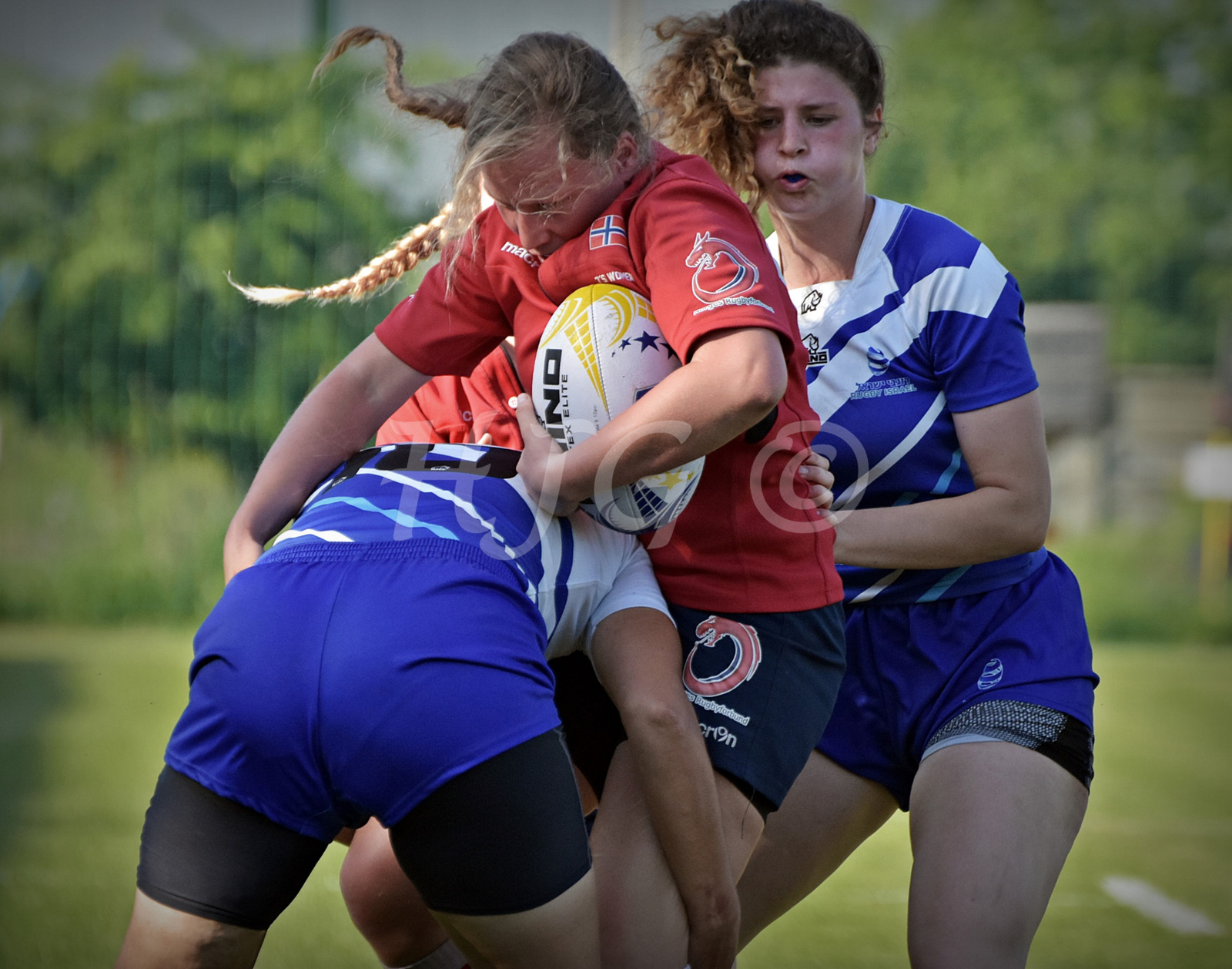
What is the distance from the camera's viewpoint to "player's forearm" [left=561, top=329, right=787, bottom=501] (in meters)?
1.47

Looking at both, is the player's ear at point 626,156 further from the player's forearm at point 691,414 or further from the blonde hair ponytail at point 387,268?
the blonde hair ponytail at point 387,268

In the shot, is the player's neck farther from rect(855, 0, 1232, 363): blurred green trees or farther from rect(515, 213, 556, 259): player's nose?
rect(855, 0, 1232, 363): blurred green trees

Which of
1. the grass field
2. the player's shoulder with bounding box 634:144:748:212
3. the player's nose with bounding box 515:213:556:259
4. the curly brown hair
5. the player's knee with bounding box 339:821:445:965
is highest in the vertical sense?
the curly brown hair

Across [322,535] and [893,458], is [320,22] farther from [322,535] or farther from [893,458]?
[322,535]

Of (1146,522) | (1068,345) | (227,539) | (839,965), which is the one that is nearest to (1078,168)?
(1068,345)

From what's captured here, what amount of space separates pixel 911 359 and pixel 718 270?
773mm

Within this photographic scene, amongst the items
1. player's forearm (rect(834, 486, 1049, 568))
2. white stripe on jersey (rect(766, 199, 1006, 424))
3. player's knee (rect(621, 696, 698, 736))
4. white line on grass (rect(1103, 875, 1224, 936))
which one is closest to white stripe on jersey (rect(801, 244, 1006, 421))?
white stripe on jersey (rect(766, 199, 1006, 424))

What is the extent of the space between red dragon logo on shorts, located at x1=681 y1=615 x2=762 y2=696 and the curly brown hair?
91 cm

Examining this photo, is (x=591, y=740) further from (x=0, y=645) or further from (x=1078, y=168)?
(x=1078, y=168)

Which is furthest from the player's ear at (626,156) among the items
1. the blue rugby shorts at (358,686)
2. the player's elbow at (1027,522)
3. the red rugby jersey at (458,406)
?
the player's elbow at (1027,522)

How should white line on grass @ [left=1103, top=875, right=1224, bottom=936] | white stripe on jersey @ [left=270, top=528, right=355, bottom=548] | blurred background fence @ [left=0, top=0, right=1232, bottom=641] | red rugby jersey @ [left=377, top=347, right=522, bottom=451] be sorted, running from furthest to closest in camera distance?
1. blurred background fence @ [left=0, top=0, right=1232, bottom=641]
2. white line on grass @ [left=1103, top=875, right=1224, bottom=936]
3. red rugby jersey @ [left=377, top=347, right=522, bottom=451]
4. white stripe on jersey @ [left=270, top=528, right=355, bottom=548]

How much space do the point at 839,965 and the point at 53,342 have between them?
24.6ft

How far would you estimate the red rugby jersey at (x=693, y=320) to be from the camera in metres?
1.53

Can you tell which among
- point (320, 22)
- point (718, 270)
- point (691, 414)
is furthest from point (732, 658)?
point (320, 22)
